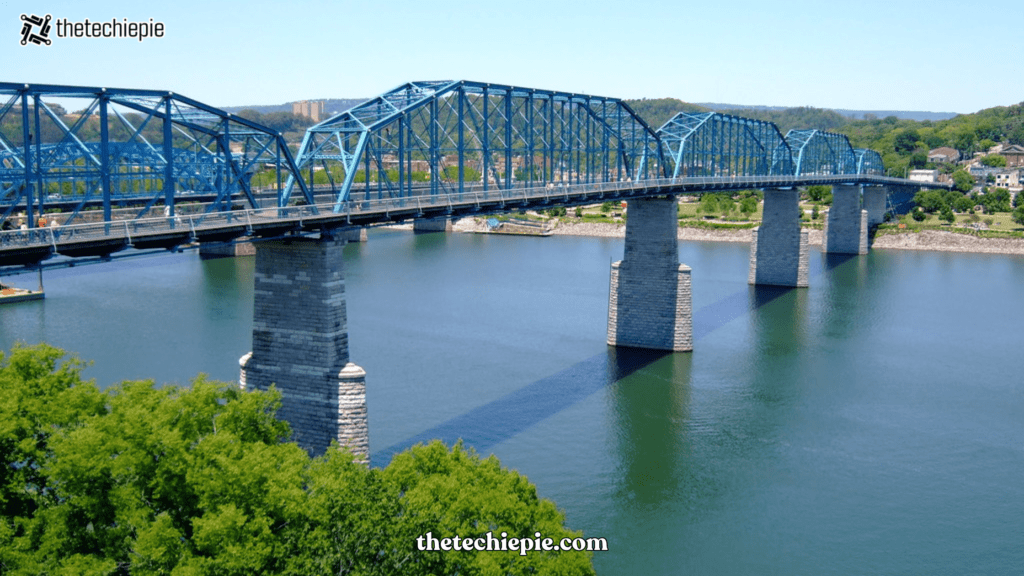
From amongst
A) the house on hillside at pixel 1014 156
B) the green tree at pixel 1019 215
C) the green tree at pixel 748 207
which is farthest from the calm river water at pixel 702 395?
the house on hillside at pixel 1014 156

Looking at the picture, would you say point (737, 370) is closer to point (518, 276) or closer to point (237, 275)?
point (518, 276)

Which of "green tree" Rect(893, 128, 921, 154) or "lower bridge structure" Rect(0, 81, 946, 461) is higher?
"green tree" Rect(893, 128, 921, 154)

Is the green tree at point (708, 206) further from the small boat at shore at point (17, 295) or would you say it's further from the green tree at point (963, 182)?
the small boat at shore at point (17, 295)

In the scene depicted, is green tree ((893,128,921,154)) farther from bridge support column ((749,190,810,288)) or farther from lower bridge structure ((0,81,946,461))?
lower bridge structure ((0,81,946,461))

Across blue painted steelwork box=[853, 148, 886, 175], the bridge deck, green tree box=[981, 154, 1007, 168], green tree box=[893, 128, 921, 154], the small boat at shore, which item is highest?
green tree box=[893, 128, 921, 154]

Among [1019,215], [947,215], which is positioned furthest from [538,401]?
[947,215]

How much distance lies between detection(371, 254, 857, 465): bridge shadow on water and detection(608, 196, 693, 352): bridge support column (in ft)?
2.35

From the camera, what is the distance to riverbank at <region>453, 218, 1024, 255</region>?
84.7 m

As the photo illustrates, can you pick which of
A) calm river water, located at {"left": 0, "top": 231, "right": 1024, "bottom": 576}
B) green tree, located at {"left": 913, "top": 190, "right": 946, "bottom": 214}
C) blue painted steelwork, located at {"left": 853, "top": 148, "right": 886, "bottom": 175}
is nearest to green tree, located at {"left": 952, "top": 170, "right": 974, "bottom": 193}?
blue painted steelwork, located at {"left": 853, "top": 148, "right": 886, "bottom": 175}

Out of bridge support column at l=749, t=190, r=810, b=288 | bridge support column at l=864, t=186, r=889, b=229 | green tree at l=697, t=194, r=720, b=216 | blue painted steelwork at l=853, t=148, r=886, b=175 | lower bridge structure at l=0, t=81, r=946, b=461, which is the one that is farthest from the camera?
blue painted steelwork at l=853, t=148, r=886, b=175

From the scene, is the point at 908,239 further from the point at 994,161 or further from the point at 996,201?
the point at 994,161

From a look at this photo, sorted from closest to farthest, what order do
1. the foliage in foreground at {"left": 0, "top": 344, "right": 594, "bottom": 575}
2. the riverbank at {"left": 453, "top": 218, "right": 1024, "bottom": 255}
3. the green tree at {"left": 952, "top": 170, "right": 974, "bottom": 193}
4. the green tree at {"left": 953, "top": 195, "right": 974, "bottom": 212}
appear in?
the foliage in foreground at {"left": 0, "top": 344, "right": 594, "bottom": 575}
the riverbank at {"left": 453, "top": 218, "right": 1024, "bottom": 255}
the green tree at {"left": 953, "top": 195, "right": 974, "bottom": 212}
the green tree at {"left": 952, "top": 170, "right": 974, "bottom": 193}

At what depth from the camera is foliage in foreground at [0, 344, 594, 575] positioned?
1447cm

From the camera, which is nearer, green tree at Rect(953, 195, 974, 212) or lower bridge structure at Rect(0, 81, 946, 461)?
lower bridge structure at Rect(0, 81, 946, 461)
